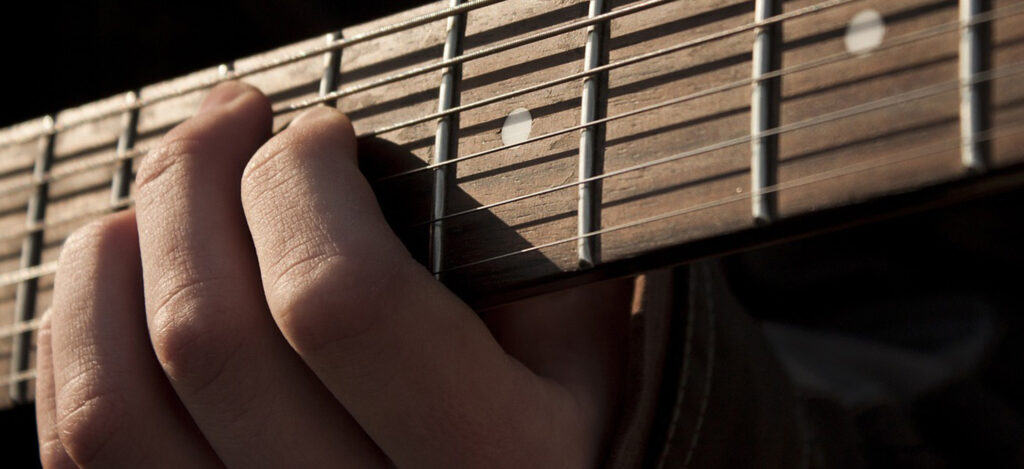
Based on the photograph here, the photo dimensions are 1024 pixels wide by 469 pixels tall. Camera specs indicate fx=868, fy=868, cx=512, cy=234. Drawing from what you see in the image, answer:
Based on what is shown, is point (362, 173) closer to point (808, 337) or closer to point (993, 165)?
point (993, 165)

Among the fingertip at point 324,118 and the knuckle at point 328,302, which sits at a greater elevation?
the fingertip at point 324,118

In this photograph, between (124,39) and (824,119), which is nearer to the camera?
(824,119)

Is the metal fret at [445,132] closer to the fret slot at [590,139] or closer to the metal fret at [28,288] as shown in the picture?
the fret slot at [590,139]

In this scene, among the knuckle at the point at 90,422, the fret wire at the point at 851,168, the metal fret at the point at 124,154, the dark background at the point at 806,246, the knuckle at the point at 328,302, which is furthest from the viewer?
the dark background at the point at 806,246

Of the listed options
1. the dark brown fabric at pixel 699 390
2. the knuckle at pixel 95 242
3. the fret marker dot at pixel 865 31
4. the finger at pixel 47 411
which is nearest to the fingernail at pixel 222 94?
the knuckle at pixel 95 242

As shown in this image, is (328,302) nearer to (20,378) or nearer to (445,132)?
(445,132)

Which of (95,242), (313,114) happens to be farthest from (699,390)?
(95,242)
